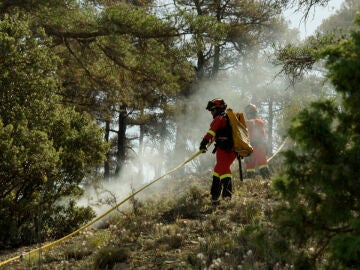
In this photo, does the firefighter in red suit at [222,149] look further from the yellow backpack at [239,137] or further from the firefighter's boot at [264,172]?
the firefighter's boot at [264,172]

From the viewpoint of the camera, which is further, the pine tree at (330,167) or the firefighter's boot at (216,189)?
the firefighter's boot at (216,189)

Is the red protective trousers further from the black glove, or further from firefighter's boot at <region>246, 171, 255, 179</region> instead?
firefighter's boot at <region>246, 171, 255, 179</region>

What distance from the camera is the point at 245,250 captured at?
5.02 metres

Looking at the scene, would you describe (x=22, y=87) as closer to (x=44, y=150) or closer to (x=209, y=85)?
(x=44, y=150)

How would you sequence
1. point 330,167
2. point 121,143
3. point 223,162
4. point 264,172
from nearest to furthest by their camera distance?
point 330,167
point 223,162
point 264,172
point 121,143

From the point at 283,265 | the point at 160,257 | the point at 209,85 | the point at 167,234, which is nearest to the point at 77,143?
the point at 167,234

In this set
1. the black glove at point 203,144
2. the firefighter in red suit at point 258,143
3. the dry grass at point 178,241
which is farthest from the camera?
the firefighter in red suit at point 258,143

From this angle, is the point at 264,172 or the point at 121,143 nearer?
the point at 264,172

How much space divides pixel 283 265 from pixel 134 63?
840 cm

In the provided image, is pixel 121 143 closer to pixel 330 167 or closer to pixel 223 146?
pixel 223 146

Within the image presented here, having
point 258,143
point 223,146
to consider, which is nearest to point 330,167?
point 223,146

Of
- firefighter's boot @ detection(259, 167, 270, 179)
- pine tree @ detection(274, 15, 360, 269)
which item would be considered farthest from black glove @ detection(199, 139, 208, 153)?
pine tree @ detection(274, 15, 360, 269)

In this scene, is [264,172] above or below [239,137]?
above

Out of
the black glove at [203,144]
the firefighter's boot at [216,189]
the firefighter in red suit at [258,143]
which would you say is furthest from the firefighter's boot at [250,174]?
the black glove at [203,144]
